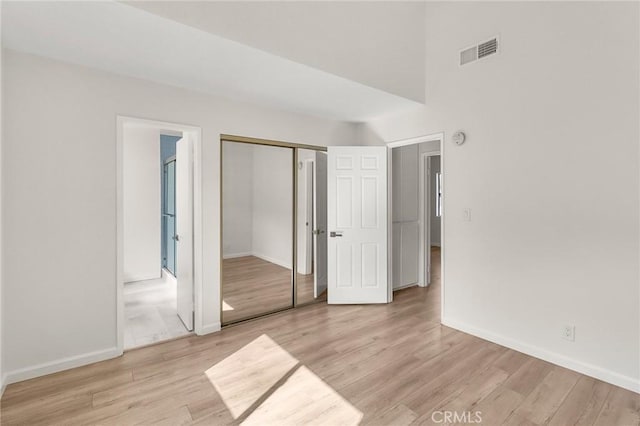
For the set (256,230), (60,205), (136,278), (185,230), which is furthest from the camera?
(136,278)

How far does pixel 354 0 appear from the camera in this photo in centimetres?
280

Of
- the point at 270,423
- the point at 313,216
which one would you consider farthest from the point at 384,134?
the point at 270,423

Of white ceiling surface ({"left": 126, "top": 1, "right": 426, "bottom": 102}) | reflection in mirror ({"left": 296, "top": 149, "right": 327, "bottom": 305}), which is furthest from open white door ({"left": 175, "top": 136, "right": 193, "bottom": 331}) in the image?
white ceiling surface ({"left": 126, "top": 1, "right": 426, "bottom": 102})

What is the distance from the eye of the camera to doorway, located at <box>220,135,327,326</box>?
3.64 meters

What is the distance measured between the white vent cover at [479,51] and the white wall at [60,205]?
9.78 feet

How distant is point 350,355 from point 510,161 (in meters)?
2.30

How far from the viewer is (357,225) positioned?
413 cm

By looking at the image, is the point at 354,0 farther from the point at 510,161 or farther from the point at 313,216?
the point at 313,216

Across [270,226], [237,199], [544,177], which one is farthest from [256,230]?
[544,177]

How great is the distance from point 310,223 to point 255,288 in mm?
1098

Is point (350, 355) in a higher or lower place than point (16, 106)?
lower

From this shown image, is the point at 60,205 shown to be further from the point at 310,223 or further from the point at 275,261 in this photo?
the point at 310,223

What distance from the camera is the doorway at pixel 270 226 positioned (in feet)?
Result: 11.9

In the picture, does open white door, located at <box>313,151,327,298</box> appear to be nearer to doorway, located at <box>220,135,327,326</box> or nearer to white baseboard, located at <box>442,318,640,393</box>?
doorway, located at <box>220,135,327,326</box>
